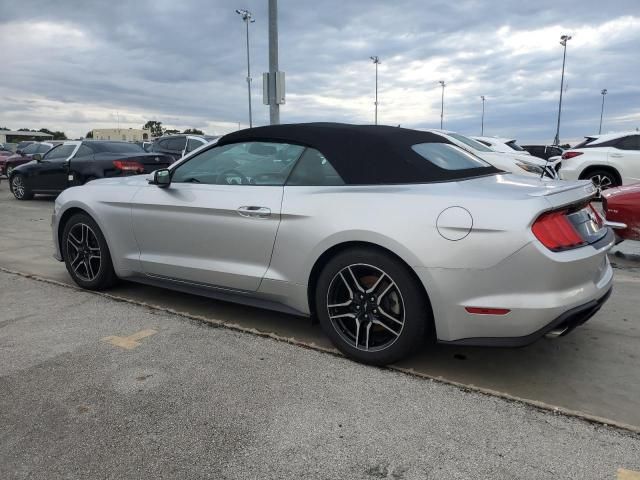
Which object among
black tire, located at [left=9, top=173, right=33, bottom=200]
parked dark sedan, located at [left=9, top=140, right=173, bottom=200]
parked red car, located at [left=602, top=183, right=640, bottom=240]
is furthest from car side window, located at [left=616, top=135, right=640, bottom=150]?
black tire, located at [left=9, top=173, right=33, bottom=200]

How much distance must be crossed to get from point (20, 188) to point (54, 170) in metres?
1.95

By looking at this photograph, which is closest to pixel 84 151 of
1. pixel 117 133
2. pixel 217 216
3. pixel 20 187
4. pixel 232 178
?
pixel 20 187

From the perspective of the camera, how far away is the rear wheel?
13.6m

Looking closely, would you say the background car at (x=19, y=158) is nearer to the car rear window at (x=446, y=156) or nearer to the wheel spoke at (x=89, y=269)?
the wheel spoke at (x=89, y=269)

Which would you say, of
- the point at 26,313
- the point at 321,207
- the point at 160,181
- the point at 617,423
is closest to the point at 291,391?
the point at 321,207

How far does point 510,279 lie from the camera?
274 cm

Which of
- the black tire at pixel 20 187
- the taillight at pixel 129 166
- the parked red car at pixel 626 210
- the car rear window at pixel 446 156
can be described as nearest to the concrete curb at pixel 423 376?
the car rear window at pixel 446 156

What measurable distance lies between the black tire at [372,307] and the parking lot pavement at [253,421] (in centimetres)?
14

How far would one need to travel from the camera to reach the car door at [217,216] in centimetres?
359

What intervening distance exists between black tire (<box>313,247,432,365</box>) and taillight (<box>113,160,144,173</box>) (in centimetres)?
892

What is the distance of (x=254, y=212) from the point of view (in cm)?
356

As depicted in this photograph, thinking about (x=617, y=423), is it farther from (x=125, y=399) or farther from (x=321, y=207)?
(x=125, y=399)

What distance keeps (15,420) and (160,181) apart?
2.03m

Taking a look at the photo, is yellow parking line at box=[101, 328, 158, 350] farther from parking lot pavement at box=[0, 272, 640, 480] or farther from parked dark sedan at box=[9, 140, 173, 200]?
parked dark sedan at box=[9, 140, 173, 200]
